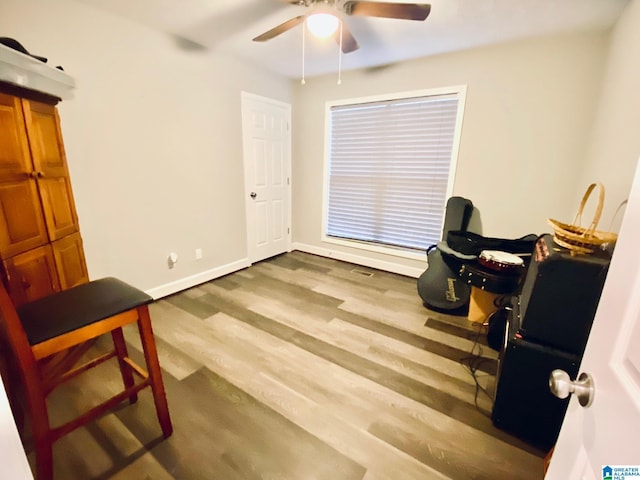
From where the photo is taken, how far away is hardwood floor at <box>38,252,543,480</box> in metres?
1.26

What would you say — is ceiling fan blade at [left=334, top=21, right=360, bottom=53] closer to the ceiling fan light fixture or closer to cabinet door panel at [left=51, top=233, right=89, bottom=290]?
the ceiling fan light fixture

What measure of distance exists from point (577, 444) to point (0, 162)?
7.59 ft

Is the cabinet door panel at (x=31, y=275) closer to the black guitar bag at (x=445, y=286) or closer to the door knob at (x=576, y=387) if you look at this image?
the door knob at (x=576, y=387)

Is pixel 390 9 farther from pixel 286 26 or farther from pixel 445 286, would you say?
pixel 445 286

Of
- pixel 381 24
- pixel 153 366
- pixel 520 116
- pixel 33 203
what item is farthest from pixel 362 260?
pixel 33 203

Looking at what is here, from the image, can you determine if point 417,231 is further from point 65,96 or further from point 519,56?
point 65,96

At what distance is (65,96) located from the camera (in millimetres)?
1936

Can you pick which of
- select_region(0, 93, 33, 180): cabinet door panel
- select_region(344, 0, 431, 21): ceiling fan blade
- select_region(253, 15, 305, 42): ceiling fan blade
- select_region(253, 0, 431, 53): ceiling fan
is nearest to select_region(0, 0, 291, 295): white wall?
select_region(0, 93, 33, 180): cabinet door panel

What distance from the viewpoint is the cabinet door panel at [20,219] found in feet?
4.44

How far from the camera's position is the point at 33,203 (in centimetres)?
152

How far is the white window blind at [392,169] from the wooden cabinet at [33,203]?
282cm

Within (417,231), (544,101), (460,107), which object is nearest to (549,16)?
(544,101)

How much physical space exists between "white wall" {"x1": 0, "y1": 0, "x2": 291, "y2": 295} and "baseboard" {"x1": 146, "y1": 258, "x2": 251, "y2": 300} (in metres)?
0.01

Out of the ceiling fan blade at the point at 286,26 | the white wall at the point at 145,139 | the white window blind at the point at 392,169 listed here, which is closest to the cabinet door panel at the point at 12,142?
the white wall at the point at 145,139
